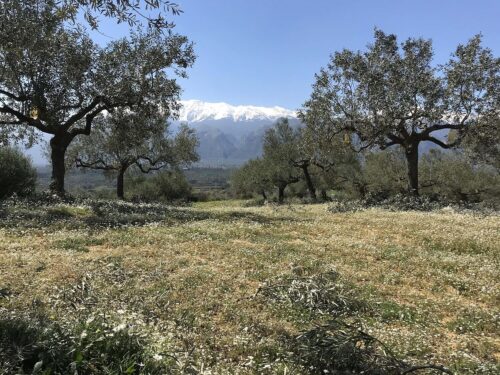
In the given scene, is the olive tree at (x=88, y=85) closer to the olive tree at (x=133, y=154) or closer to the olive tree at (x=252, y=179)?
the olive tree at (x=133, y=154)

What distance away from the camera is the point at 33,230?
1845 centimetres

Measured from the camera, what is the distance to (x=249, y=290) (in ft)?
37.7

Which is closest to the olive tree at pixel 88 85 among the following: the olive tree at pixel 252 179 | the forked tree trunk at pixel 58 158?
the forked tree trunk at pixel 58 158

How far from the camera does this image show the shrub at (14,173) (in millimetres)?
37531

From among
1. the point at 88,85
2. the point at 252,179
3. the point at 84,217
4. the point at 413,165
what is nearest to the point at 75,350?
the point at 84,217

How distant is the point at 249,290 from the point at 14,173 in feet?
110

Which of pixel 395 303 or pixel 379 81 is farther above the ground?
pixel 379 81

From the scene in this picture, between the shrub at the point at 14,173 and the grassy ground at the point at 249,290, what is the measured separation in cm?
1966

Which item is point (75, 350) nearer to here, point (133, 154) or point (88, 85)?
point (88, 85)

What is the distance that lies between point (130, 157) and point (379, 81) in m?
34.8

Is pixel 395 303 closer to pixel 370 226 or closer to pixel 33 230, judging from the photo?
pixel 370 226

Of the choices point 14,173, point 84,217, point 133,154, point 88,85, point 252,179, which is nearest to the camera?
point 84,217

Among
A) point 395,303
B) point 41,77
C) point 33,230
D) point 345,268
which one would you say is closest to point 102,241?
point 33,230

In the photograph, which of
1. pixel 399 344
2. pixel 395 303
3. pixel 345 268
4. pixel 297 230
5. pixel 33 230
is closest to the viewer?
pixel 399 344
